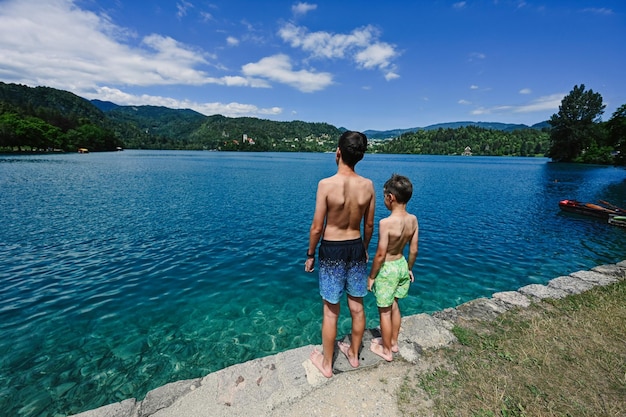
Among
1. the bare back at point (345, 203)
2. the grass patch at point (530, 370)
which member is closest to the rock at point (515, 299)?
the grass patch at point (530, 370)

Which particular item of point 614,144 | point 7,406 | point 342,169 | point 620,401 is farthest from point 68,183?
point 614,144

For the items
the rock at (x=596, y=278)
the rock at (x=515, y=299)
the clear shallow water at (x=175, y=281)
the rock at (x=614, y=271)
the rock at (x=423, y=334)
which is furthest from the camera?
the rock at (x=614, y=271)

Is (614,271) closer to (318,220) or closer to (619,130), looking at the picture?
(318,220)

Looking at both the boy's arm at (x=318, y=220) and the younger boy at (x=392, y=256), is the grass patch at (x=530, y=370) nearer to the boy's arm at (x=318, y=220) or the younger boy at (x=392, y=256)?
the younger boy at (x=392, y=256)

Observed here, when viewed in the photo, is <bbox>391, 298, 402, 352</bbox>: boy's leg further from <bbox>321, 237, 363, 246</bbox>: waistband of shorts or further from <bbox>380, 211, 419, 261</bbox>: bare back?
<bbox>321, 237, 363, 246</bbox>: waistband of shorts

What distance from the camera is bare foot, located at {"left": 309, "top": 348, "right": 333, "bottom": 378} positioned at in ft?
14.6

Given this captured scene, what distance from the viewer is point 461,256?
13797 millimetres

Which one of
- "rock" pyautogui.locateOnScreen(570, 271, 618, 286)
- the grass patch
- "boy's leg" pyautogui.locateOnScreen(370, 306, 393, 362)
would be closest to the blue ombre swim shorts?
"boy's leg" pyautogui.locateOnScreen(370, 306, 393, 362)

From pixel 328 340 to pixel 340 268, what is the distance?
1.24m

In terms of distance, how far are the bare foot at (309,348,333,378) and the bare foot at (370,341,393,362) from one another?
38.6 inches

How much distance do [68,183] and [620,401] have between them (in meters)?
47.1

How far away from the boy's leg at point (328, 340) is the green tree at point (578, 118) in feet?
441

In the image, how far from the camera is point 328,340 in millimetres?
4340

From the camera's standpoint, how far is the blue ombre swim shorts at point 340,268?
161 inches
